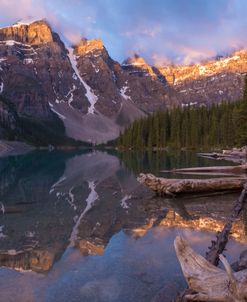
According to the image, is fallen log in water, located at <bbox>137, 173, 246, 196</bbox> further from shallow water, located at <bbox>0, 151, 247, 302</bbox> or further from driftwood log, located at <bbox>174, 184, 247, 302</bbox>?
driftwood log, located at <bbox>174, 184, 247, 302</bbox>

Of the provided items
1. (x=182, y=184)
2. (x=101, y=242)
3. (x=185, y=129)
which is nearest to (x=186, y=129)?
(x=185, y=129)

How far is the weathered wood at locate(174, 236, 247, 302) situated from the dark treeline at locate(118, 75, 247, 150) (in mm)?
96774

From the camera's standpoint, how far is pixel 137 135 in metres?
162

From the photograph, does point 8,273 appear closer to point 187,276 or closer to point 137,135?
point 187,276

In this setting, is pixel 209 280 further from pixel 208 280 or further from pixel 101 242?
pixel 101 242

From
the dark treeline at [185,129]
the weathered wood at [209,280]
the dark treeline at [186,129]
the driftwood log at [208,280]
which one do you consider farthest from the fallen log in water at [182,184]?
the dark treeline at [185,129]

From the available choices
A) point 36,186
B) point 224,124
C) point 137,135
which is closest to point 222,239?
point 36,186

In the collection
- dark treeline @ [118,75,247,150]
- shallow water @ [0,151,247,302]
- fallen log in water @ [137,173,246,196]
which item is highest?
dark treeline @ [118,75,247,150]

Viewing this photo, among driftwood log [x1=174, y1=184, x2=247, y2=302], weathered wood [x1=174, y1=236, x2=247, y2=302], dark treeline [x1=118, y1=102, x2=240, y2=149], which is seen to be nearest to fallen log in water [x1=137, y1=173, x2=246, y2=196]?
driftwood log [x1=174, y1=184, x2=247, y2=302]

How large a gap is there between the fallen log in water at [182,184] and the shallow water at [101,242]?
0.64m

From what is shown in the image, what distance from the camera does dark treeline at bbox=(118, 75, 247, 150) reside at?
116 m

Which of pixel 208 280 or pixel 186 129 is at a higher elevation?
pixel 186 129

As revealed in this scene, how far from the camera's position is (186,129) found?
138m

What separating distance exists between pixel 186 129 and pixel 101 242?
126 m
